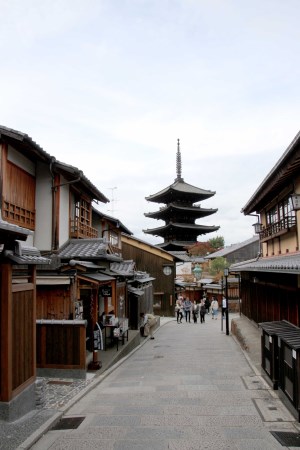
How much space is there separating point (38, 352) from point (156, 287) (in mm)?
29057

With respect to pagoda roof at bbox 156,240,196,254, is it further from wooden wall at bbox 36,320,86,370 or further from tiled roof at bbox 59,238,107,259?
wooden wall at bbox 36,320,86,370

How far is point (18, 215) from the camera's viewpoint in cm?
1404

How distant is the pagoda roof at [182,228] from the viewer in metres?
55.0

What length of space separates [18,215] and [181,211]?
138 ft

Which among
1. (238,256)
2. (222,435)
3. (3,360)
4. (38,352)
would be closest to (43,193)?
(38,352)

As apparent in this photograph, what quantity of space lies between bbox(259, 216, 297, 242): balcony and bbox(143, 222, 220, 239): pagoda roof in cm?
3195

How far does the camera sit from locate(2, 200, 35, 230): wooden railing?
12828 millimetres

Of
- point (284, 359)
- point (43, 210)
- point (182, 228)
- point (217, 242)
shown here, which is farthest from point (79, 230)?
point (217, 242)

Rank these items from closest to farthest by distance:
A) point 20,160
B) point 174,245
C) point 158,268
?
point 20,160 < point 158,268 < point 174,245

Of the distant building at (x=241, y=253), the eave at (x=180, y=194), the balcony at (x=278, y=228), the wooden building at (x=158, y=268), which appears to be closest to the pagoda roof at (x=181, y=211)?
the eave at (x=180, y=194)

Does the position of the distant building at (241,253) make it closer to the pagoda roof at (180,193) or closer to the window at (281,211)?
the pagoda roof at (180,193)

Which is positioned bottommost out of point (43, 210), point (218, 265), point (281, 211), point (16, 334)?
point (16, 334)

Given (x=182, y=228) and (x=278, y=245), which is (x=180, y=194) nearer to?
(x=182, y=228)

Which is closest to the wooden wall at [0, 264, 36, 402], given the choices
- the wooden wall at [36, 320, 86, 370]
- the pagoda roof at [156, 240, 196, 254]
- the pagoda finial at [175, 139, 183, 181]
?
the wooden wall at [36, 320, 86, 370]
